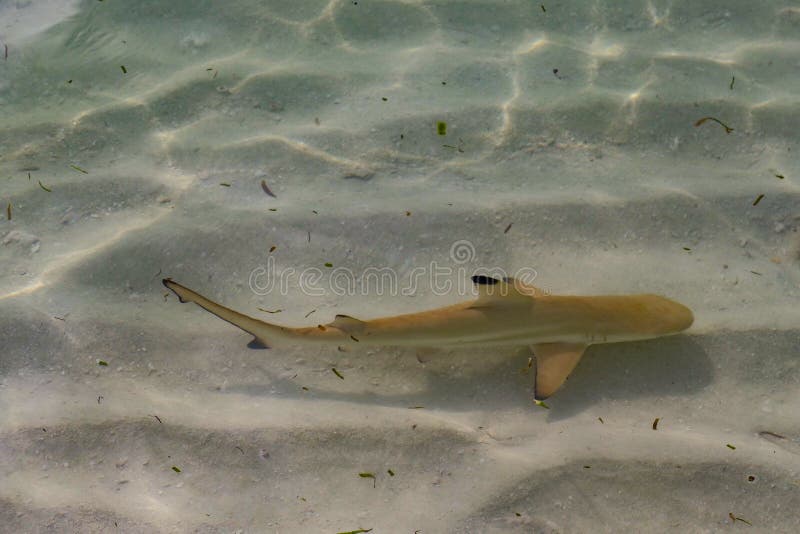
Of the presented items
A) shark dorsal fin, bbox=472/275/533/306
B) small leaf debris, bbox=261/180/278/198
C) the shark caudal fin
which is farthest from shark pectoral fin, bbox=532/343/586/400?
small leaf debris, bbox=261/180/278/198

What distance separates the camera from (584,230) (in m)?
3.33

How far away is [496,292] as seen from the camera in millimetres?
2828

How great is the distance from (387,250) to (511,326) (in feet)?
2.89

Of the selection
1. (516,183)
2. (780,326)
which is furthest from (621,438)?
(516,183)

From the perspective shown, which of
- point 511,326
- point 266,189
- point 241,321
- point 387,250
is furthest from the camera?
point 266,189

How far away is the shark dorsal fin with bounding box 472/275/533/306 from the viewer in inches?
110

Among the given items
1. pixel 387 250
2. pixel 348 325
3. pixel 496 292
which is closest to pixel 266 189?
pixel 387 250

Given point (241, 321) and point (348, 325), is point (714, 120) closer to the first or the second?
point (348, 325)

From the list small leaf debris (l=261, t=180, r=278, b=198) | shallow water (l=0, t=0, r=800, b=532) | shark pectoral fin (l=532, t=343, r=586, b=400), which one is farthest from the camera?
small leaf debris (l=261, t=180, r=278, b=198)

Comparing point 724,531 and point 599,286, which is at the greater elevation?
point 599,286

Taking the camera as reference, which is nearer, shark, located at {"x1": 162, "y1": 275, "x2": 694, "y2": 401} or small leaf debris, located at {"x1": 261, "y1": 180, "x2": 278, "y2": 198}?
shark, located at {"x1": 162, "y1": 275, "x2": 694, "y2": 401}

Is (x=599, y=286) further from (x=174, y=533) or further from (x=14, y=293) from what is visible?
(x=14, y=293)

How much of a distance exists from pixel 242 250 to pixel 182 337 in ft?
2.03

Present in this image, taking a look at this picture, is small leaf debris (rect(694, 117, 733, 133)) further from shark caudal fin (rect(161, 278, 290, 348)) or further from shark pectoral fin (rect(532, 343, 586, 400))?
shark caudal fin (rect(161, 278, 290, 348))
